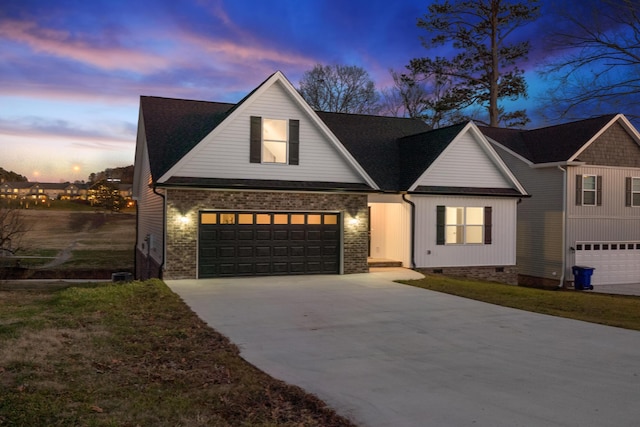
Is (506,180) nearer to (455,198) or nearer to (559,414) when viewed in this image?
(455,198)

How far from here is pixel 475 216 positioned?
2028cm

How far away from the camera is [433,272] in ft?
64.4

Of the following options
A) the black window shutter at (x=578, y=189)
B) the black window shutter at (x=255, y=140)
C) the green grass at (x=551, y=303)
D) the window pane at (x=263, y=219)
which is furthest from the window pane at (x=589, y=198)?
the black window shutter at (x=255, y=140)

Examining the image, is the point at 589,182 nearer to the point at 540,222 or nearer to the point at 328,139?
the point at 540,222

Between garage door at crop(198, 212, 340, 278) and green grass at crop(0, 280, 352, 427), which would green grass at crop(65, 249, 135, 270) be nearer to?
garage door at crop(198, 212, 340, 278)

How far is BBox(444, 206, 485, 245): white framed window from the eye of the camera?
792 inches

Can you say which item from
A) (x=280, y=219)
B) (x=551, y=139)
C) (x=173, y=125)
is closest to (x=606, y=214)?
(x=551, y=139)

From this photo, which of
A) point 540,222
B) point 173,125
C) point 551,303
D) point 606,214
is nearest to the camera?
point 551,303

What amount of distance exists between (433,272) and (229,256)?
7601 millimetres

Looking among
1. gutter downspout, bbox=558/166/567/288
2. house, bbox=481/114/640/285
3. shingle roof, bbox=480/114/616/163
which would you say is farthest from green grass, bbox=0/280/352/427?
shingle roof, bbox=480/114/616/163

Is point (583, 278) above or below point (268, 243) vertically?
below

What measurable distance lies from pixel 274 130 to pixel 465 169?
750 centimetres

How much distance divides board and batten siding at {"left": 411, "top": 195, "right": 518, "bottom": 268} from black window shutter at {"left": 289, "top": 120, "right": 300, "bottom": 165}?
15.3 ft

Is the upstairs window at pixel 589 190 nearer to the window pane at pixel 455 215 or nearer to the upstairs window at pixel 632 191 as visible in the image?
the upstairs window at pixel 632 191
